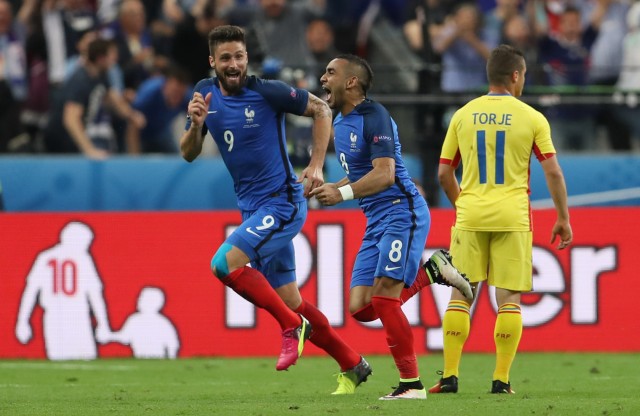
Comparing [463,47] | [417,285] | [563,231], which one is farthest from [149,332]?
[563,231]

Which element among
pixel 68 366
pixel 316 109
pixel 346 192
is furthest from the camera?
pixel 68 366

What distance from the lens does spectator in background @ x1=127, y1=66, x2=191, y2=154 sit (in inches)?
586

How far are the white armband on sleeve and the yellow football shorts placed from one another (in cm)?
90

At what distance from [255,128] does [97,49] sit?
5856 millimetres

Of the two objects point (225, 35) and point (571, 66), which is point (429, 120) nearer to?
point (571, 66)

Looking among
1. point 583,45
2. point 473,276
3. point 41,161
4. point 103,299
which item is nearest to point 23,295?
point 103,299

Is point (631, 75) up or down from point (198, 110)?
up

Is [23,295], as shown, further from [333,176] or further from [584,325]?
[584,325]

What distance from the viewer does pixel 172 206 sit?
1434cm

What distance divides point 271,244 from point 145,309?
450cm

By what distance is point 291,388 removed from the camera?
1001 centimetres

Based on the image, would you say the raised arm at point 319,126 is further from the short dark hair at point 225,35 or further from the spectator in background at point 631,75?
the spectator in background at point 631,75

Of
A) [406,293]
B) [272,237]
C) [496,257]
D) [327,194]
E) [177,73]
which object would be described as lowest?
[406,293]

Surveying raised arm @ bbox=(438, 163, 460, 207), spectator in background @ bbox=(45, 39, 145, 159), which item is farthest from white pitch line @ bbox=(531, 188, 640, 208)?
raised arm @ bbox=(438, 163, 460, 207)
